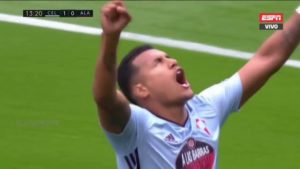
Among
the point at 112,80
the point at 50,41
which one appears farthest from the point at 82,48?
the point at 112,80

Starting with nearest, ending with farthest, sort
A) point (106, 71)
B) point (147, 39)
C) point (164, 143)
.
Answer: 1. point (106, 71)
2. point (164, 143)
3. point (147, 39)

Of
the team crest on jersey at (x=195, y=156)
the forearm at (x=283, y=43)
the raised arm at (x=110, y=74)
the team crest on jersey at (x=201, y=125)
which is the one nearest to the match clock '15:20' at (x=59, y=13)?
the forearm at (x=283, y=43)

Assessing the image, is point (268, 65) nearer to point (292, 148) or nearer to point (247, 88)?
point (247, 88)

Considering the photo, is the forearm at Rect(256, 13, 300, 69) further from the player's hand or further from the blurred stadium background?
the blurred stadium background

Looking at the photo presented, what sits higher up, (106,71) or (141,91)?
(106,71)

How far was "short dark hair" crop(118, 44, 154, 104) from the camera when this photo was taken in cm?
475

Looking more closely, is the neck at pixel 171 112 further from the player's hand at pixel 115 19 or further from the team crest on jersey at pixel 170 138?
the player's hand at pixel 115 19

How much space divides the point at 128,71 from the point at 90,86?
5.24 metres

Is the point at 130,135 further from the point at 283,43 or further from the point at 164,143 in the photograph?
the point at 283,43

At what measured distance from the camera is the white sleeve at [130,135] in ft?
14.6

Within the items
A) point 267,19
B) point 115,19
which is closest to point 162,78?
point 115,19

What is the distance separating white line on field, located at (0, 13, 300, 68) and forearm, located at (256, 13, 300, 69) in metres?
5.90

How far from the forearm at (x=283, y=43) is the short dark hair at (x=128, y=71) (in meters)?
0.71

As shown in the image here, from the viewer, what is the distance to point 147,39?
11.4 m
